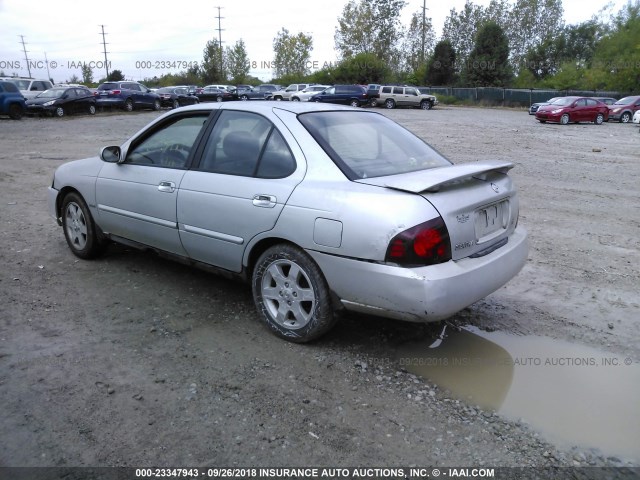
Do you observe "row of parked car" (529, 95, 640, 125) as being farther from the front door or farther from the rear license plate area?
the front door

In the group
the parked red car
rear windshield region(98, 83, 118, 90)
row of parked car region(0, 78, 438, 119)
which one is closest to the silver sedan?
row of parked car region(0, 78, 438, 119)

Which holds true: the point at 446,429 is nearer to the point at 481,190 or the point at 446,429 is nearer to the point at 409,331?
the point at 409,331

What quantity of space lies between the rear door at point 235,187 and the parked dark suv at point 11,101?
23.9m

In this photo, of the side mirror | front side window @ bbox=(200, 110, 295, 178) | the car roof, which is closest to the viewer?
front side window @ bbox=(200, 110, 295, 178)

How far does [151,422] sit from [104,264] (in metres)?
2.85

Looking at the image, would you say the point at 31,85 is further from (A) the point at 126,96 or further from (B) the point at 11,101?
(B) the point at 11,101

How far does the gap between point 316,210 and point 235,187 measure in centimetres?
78

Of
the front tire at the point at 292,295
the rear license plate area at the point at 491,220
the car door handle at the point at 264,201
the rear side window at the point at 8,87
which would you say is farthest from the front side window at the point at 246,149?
the rear side window at the point at 8,87

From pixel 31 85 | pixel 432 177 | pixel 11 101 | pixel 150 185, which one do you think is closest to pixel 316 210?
pixel 432 177

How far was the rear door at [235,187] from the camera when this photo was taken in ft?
12.1

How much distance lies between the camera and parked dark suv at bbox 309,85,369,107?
36.8 m

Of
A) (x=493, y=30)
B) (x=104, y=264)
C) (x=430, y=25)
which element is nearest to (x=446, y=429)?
(x=104, y=264)

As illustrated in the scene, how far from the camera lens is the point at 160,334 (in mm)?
3865

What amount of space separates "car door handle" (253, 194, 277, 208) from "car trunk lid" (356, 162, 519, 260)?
1.97 feet
